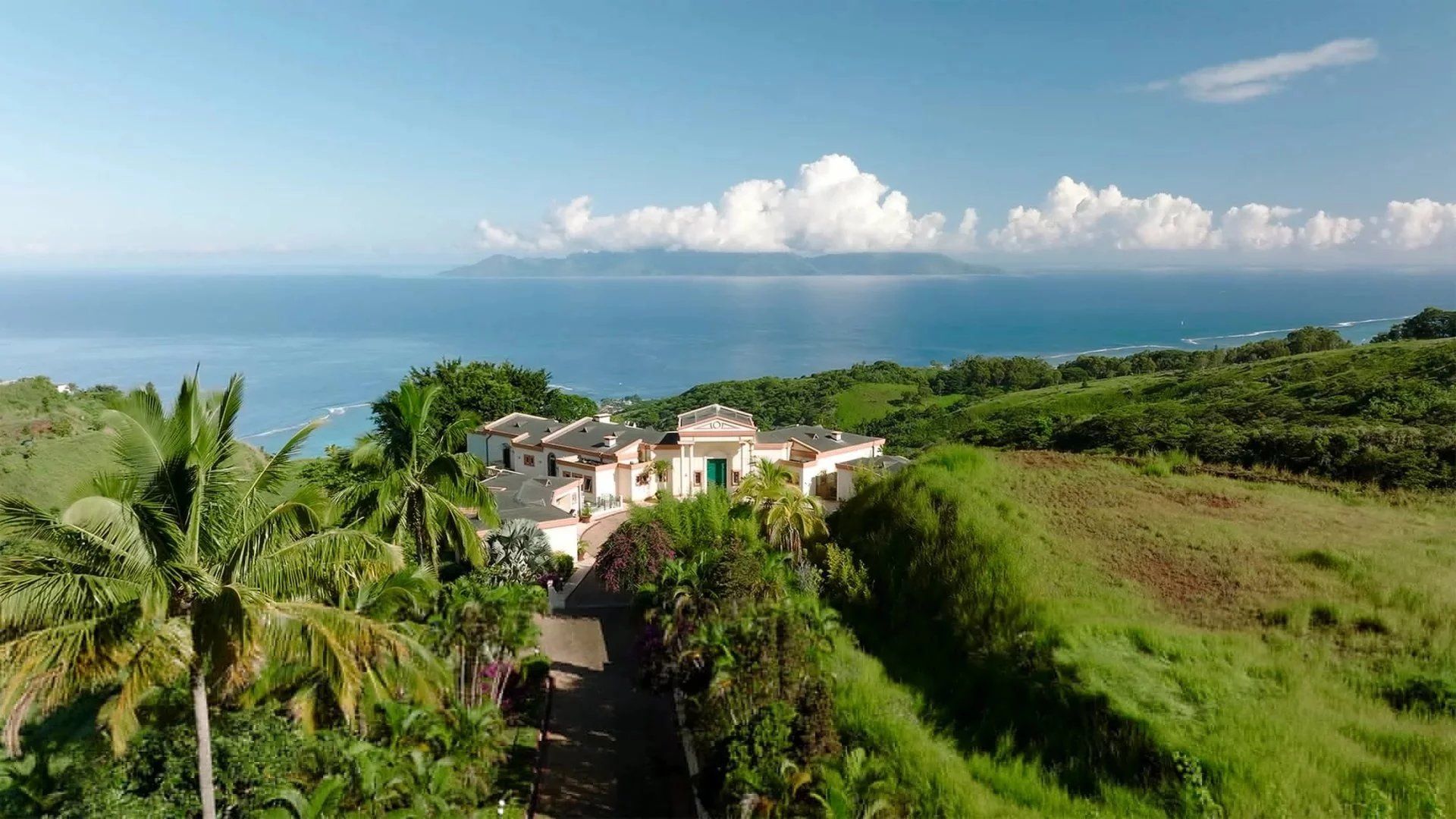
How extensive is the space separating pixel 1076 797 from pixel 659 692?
6.19 m

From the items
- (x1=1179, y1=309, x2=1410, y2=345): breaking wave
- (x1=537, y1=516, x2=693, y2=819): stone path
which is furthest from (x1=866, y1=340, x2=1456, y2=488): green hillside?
(x1=1179, y1=309, x2=1410, y2=345): breaking wave

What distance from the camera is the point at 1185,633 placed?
9.90m

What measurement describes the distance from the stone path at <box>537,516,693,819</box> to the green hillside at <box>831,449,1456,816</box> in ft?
12.7

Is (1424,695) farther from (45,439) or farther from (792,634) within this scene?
(45,439)

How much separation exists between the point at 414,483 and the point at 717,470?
618 inches

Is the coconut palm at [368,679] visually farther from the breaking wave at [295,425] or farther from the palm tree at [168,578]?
the breaking wave at [295,425]

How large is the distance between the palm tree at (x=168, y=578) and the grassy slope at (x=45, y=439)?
10.8 m

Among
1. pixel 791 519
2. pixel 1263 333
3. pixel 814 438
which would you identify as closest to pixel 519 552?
pixel 791 519

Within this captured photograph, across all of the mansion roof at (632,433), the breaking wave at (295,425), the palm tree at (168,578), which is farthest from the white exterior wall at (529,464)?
the breaking wave at (295,425)

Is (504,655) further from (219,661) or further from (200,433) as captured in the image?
(200,433)

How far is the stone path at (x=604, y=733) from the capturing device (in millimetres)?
10680

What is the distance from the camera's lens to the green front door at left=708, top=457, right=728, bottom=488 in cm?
2714

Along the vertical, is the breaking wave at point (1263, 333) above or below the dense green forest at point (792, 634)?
below

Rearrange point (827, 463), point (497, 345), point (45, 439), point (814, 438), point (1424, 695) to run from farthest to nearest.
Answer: point (497, 345), point (814, 438), point (827, 463), point (45, 439), point (1424, 695)
